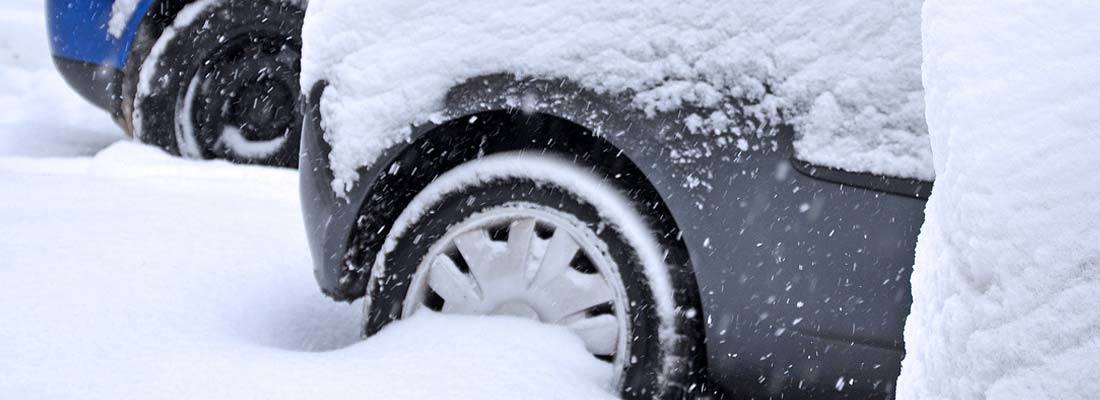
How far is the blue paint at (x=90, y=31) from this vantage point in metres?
4.31

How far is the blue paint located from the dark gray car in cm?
243

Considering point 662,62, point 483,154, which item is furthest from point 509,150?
point 662,62

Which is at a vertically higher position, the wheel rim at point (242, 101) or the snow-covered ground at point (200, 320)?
the snow-covered ground at point (200, 320)

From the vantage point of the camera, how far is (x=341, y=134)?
223cm

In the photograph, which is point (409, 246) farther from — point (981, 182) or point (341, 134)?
point (981, 182)

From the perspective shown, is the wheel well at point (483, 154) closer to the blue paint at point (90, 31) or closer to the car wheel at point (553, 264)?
the car wheel at point (553, 264)

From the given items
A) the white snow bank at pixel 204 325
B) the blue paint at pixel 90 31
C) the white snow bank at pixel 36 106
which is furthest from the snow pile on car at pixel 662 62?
the white snow bank at pixel 36 106

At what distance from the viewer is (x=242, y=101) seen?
4285 millimetres

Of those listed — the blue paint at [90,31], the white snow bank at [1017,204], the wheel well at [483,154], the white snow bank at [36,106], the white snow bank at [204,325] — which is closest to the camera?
the white snow bank at [1017,204]

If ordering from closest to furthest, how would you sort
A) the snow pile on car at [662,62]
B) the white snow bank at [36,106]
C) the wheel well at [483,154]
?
the snow pile on car at [662,62]
the wheel well at [483,154]
the white snow bank at [36,106]

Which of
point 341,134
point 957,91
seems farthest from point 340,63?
point 957,91

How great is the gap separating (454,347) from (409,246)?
29 centimetres

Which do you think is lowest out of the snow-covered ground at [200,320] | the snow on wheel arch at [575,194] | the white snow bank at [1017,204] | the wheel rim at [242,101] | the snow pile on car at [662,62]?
the wheel rim at [242,101]

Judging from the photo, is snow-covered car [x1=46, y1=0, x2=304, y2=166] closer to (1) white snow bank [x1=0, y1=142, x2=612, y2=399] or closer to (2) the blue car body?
(2) the blue car body
